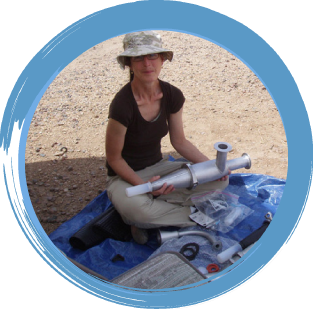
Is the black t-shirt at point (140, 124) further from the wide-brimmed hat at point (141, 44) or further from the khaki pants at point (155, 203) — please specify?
the wide-brimmed hat at point (141, 44)

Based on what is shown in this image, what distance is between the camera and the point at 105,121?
Result: 2781 mm

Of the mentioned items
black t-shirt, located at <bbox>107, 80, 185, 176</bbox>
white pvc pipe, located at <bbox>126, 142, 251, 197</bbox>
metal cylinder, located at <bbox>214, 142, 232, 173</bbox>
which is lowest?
white pvc pipe, located at <bbox>126, 142, 251, 197</bbox>

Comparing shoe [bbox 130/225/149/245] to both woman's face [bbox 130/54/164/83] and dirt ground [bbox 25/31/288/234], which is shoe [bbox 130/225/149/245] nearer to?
dirt ground [bbox 25/31/288/234]

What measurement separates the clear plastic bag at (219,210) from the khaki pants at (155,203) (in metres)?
0.04

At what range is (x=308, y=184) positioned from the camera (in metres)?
1.20

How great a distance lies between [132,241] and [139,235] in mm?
76

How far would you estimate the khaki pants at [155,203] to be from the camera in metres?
1.57

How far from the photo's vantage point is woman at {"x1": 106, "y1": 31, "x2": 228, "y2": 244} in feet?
4.78

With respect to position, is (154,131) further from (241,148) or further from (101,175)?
(241,148)

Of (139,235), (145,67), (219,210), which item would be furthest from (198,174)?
(145,67)

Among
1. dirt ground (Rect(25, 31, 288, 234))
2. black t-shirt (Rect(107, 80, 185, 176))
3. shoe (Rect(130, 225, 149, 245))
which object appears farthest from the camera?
dirt ground (Rect(25, 31, 288, 234))

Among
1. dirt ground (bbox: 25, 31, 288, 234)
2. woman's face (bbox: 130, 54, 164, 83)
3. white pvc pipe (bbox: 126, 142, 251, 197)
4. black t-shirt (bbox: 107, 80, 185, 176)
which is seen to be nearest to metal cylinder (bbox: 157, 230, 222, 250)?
white pvc pipe (bbox: 126, 142, 251, 197)

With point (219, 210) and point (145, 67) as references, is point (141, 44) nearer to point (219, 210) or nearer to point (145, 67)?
point (145, 67)

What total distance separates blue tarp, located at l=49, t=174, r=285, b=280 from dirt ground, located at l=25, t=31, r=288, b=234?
0.46ft
